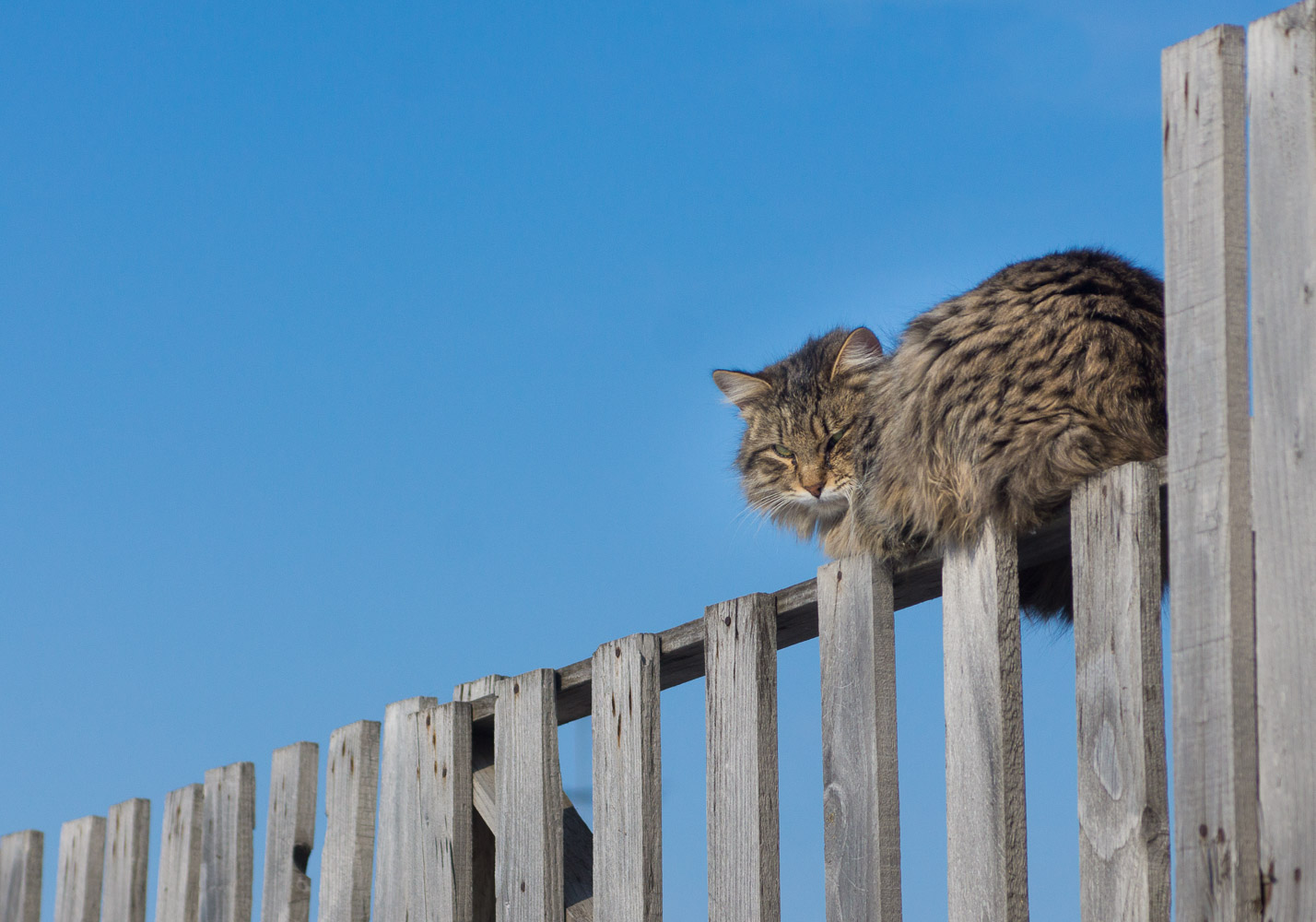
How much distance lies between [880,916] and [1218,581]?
826mm

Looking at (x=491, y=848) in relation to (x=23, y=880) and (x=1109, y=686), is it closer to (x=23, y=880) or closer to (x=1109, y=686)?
(x=1109, y=686)

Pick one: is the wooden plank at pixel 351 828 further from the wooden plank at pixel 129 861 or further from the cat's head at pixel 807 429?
the cat's head at pixel 807 429

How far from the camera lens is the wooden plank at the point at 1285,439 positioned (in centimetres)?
166

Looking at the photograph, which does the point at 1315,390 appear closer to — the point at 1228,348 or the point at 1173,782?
the point at 1228,348

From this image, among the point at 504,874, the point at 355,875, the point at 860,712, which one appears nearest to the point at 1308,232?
the point at 860,712

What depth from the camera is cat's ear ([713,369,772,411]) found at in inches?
149

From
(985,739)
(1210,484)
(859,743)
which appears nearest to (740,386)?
(859,743)

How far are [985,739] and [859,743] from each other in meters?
0.27

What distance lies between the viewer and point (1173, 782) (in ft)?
5.93

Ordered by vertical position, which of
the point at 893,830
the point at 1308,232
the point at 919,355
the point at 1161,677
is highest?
the point at 919,355

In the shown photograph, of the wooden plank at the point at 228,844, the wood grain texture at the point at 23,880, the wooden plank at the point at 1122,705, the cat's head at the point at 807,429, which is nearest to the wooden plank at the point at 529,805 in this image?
the cat's head at the point at 807,429

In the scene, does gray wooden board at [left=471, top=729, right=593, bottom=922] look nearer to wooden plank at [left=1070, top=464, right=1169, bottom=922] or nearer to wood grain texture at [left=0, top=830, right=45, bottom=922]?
wooden plank at [left=1070, top=464, right=1169, bottom=922]

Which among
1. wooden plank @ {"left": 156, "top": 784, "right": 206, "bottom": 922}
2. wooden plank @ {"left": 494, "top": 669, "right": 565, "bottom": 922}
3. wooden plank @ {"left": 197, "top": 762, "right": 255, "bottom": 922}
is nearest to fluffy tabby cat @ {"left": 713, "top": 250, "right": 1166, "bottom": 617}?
wooden plank @ {"left": 494, "top": 669, "right": 565, "bottom": 922}

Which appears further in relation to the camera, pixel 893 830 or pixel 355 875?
pixel 355 875
